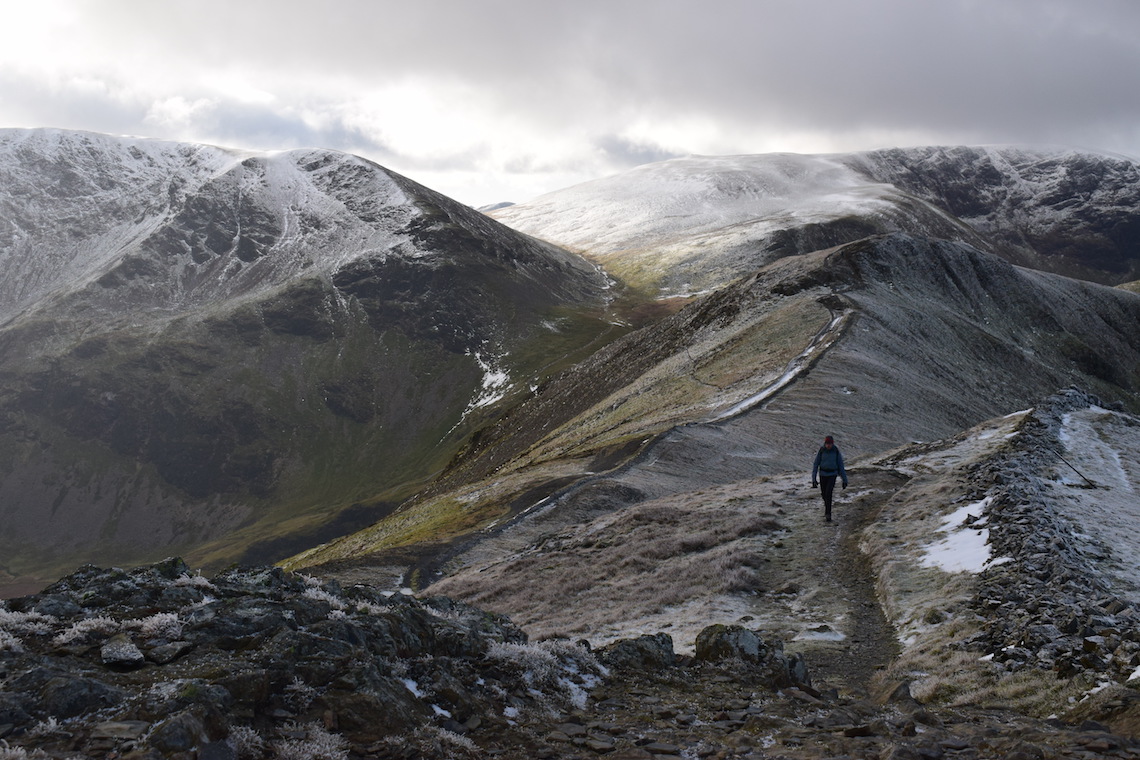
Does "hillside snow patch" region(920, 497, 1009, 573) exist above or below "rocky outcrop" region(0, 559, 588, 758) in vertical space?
below

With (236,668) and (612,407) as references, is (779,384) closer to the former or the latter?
(612,407)

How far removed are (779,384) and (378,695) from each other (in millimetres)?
48237

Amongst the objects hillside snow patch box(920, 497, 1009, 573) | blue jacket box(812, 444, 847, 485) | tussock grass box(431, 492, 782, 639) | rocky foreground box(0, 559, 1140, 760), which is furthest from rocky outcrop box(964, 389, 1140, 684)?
tussock grass box(431, 492, 782, 639)

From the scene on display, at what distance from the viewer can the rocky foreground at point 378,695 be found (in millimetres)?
8352

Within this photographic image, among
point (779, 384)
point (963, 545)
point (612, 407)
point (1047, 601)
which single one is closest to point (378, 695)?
point (1047, 601)

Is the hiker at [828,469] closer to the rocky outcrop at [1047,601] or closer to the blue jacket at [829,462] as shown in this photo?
the blue jacket at [829,462]

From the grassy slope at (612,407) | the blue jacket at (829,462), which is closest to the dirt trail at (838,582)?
the blue jacket at (829,462)

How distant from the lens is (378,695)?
31.7ft

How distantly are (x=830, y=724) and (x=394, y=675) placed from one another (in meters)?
5.79

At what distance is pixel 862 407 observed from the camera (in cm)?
5191

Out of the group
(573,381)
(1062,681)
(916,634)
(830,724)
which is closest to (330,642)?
(830,724)

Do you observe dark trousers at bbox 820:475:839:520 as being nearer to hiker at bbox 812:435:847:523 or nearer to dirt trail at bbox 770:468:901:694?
hiker at bbox 812:435:847:523

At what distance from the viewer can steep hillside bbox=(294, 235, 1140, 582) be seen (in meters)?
41.2

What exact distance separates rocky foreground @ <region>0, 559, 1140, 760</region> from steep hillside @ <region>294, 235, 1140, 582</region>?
68.4ft
